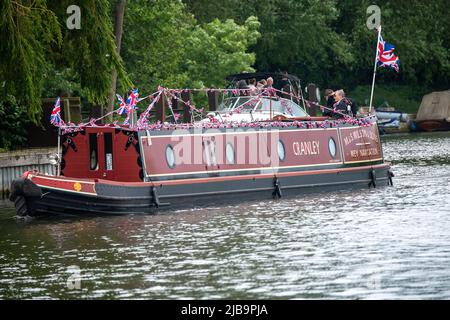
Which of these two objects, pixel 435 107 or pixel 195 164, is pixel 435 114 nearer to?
pixel 435 107

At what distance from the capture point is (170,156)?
29.9 metres

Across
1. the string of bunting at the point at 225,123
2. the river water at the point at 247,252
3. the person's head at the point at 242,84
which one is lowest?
the river water at the point at 247,252

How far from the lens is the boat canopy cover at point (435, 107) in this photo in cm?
6569

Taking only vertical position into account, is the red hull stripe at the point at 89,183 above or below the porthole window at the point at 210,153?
below

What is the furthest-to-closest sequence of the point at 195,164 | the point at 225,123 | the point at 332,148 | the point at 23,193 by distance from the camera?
1. the point at 332,148
2. the point at 225,123
3. the point at 195,164
4. the point at 23,193

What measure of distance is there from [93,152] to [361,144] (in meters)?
8.48

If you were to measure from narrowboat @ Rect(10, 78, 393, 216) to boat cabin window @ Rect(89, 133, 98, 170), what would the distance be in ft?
0.08

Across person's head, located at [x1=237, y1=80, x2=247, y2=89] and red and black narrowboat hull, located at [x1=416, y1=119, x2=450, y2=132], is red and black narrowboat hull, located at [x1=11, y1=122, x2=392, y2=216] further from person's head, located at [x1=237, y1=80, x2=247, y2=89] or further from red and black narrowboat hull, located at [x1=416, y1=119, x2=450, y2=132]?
red and black narrowboat hull, located at [x1=416, y1=119, x2=450, y2=132]

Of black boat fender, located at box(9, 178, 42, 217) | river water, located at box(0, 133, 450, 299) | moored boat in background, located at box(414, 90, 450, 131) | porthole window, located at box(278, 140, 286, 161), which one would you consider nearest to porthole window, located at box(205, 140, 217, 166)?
river water, located at box(0, 133, 450, 299)

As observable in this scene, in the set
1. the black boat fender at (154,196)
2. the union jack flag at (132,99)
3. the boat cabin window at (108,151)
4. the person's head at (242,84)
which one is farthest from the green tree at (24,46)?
the person's head at (242,84)

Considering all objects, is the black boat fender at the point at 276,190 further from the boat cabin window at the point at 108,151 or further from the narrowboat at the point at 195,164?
the boat cabin window at the point at 108,151

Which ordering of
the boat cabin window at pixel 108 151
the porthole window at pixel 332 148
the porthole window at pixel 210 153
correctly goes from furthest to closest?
the porthole window at pixel 332 148 → the porthole window at pixel 210 153 → the boat cabin window at pixel 108 151

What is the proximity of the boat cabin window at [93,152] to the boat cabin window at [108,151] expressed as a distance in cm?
39

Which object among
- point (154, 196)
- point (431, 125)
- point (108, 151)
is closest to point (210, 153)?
point (154, 196)
